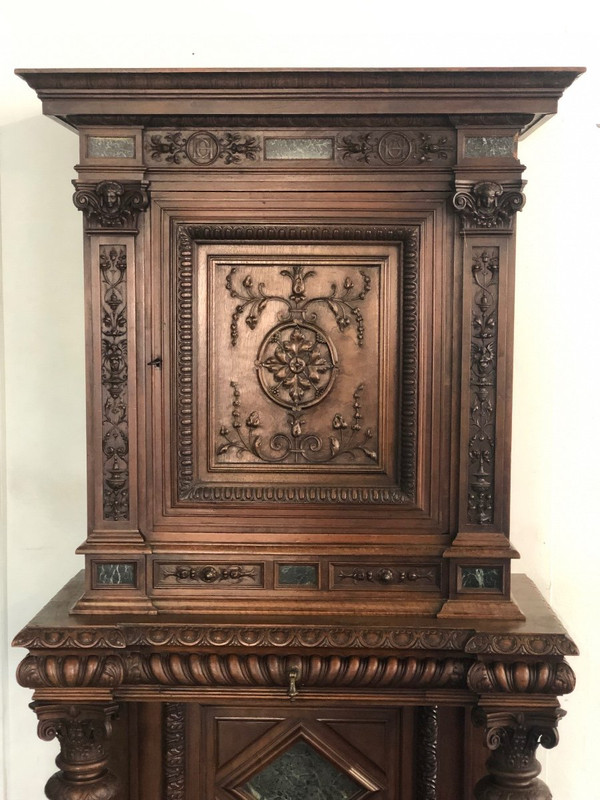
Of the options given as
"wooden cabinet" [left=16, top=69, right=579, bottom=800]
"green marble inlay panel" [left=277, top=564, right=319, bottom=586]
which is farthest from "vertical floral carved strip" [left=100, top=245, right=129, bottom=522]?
"green marble inlay panel" [left=277, top=564, right=319, bottom=586]

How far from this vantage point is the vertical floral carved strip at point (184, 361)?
195cm

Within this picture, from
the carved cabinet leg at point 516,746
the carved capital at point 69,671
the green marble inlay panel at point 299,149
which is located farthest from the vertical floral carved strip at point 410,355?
the carved capital at point 69,671

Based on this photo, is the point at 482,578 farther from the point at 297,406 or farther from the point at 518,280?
the point at 518,280

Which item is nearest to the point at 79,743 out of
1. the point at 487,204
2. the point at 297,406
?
the point at 297,406

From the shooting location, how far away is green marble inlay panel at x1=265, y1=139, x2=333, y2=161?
6.28 feet

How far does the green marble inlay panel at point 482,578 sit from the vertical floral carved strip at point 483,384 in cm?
11

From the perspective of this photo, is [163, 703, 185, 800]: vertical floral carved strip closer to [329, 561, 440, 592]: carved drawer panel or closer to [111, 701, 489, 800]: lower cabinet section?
[111, 701, 489, 800]: lower cabinet section

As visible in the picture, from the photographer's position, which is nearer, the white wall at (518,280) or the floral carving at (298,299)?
the floral carving at (298,299)

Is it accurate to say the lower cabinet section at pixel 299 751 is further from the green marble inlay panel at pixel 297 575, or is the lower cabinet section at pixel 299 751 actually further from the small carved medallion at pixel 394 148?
the small carved medallion at pixel 394 148

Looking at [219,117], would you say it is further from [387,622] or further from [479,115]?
[387,622]

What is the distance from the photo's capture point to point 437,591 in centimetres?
197
